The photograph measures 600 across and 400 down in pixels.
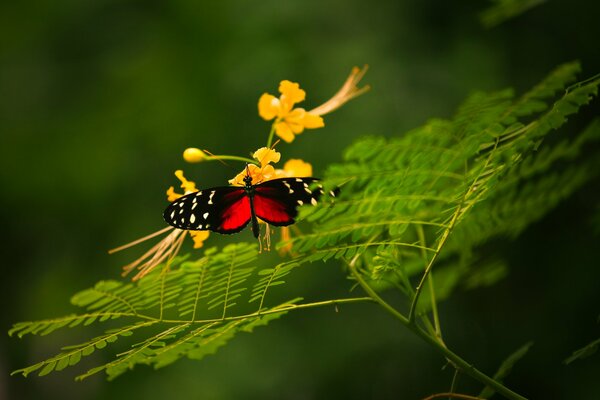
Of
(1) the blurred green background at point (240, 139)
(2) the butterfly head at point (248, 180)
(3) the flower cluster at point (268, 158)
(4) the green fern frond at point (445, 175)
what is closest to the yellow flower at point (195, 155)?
(3) the flower cluster at point (268, 158)

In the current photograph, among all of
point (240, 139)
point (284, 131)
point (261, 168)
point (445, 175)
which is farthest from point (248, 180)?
point (240, 139)

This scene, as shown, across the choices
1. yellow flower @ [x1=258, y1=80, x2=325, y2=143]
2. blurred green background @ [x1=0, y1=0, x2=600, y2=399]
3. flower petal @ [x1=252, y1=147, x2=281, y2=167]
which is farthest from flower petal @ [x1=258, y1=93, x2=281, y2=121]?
blurred green background @ [x1=0, y1=0, x2=600, y2=399]

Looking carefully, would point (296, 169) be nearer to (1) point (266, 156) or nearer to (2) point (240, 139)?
(1) point (266, 156)

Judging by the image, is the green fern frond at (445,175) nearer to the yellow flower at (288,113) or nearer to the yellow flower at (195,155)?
the yellow flower at (288,113)

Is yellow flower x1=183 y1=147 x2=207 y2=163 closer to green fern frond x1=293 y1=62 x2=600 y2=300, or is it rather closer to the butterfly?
the butterfly

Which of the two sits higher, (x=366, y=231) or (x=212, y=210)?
(x=212, y=210)
